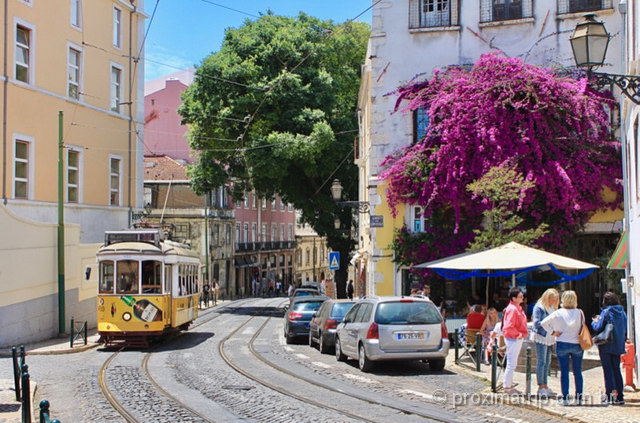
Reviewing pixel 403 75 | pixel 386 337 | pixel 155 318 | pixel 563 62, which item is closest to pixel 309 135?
pixel 403 75

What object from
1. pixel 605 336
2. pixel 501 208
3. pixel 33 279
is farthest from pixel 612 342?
pixel 33 279

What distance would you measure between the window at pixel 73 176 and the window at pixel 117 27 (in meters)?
5.56

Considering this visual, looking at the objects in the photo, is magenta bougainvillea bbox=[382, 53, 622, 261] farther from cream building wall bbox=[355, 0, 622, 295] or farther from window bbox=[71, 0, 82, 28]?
window bbox=[71, 0, 82, 28]

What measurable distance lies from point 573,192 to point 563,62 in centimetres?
492

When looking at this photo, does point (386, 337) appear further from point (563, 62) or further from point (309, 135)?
point (309, 135)

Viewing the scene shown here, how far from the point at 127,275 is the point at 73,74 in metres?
12.1

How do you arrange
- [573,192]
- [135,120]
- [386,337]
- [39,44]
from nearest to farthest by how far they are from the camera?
[386,337] < [573,192] < [39,44] < [135,120]

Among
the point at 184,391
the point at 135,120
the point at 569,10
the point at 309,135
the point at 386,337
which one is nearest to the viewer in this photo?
the point at 184,391

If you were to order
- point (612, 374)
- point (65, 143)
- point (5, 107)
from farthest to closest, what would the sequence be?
1. point (65, 143)
2. point (5, 107)
3. point (612, 374)

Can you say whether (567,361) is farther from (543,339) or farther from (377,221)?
(377,221)

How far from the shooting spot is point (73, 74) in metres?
29.1

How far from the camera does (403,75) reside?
2533cm

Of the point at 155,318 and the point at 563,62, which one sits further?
the point at 563,62

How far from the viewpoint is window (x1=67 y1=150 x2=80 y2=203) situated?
29.3m
